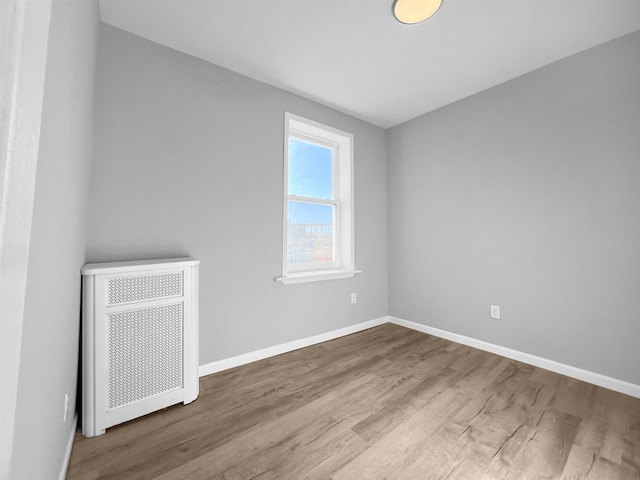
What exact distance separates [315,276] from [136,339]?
160 centimetres

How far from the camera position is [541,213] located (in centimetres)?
234

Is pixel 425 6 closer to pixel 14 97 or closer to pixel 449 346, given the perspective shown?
pixel 14 97

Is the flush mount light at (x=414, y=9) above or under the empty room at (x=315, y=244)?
above

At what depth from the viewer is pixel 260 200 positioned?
2498mm

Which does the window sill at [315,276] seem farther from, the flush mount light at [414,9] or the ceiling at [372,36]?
the flush mount light at [414,9]

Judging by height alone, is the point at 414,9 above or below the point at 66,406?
above

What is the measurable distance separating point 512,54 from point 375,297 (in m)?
2.65

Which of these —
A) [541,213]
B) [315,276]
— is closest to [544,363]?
[541,213]

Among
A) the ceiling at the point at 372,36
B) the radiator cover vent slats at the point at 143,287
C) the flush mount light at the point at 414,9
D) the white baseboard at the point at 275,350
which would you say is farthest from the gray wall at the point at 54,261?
the flush mount light at the point at 414,9

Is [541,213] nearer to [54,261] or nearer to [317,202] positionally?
[317,202]

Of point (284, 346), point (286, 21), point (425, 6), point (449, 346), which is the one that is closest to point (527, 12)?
point (425, 6)

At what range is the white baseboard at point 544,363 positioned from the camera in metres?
1.95

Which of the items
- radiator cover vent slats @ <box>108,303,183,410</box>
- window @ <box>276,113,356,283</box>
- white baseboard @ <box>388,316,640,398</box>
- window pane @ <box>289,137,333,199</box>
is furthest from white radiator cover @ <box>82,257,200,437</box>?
white baseboard @ <box>388,316,640,398</box>

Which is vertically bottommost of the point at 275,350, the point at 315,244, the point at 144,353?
the point at 275,350
